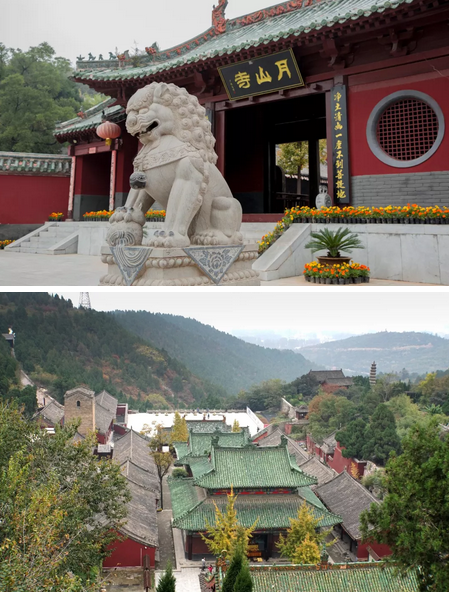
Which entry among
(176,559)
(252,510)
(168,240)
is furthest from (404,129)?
(176,559)

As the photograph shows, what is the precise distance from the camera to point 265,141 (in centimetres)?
1767

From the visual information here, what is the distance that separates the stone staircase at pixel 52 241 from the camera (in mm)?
13758

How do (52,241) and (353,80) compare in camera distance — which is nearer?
(353,80)

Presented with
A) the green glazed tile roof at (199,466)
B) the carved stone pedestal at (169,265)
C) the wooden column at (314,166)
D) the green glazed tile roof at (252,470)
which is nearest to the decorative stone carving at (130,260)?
the carved stone pedestal at (169,265)

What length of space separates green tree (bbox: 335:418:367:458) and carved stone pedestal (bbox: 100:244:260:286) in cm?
1870

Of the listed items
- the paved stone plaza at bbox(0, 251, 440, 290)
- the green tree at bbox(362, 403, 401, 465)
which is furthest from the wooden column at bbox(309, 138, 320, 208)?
the green tree at bbox(362, 403, 401, 465)

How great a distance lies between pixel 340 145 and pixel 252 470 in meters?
9.45

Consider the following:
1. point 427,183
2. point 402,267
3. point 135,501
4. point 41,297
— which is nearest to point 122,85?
point 427,183

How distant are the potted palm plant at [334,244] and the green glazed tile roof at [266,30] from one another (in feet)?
12.8

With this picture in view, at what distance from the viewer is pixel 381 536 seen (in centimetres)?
672

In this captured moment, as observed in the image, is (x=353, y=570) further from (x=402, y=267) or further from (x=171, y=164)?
(x=171, y=164)

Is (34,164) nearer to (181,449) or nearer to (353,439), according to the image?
(181,449)

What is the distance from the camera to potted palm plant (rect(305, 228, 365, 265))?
8972 mm

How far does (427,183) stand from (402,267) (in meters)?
2.49
